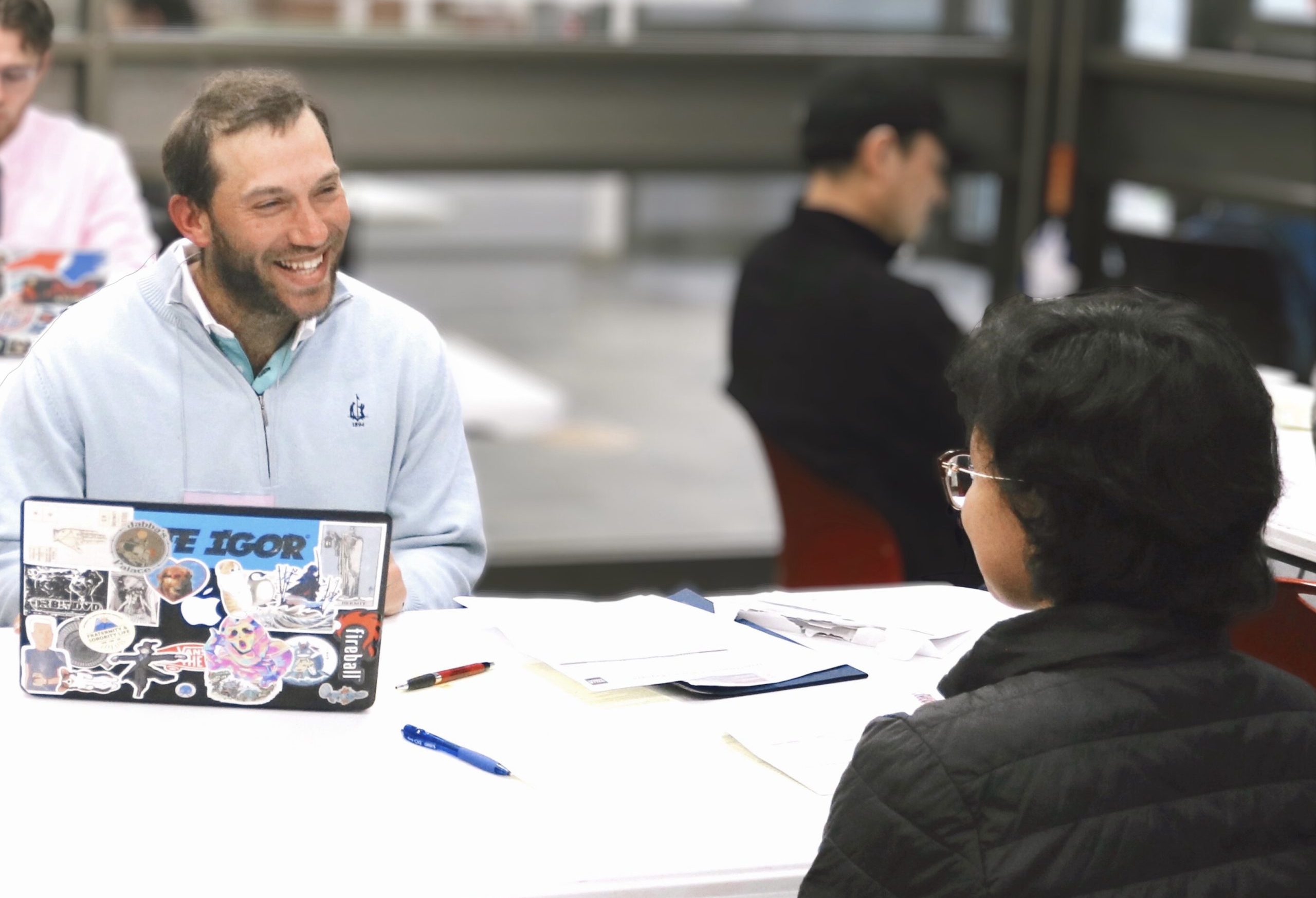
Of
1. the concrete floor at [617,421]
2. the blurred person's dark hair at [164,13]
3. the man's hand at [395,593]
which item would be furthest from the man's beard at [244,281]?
the concrete floor at [617,421]

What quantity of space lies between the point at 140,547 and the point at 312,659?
0.20 m

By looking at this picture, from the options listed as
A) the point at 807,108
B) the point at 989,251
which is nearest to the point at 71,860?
the point at 807,108

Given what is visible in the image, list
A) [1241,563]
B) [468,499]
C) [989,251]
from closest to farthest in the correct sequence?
[1241,563]
[468,499]
[989,251]

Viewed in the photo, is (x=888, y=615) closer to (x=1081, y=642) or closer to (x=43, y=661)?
(x=1081, y=642)

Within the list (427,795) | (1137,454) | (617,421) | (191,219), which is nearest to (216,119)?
(191,219)

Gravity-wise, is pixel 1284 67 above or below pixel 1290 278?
above

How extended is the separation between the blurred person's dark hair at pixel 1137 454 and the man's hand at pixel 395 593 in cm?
84

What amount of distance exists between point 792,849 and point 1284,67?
3.13m

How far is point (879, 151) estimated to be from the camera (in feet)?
10.4

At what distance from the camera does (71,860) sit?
132 cm

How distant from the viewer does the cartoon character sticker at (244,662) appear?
1625 mm

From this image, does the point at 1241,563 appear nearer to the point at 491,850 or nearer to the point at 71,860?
the point at 491,850

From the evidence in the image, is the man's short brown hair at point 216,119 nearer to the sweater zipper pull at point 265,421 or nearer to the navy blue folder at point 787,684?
the sweater zipper pull at point 265,421

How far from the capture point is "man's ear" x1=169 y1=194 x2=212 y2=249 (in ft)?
6.79
